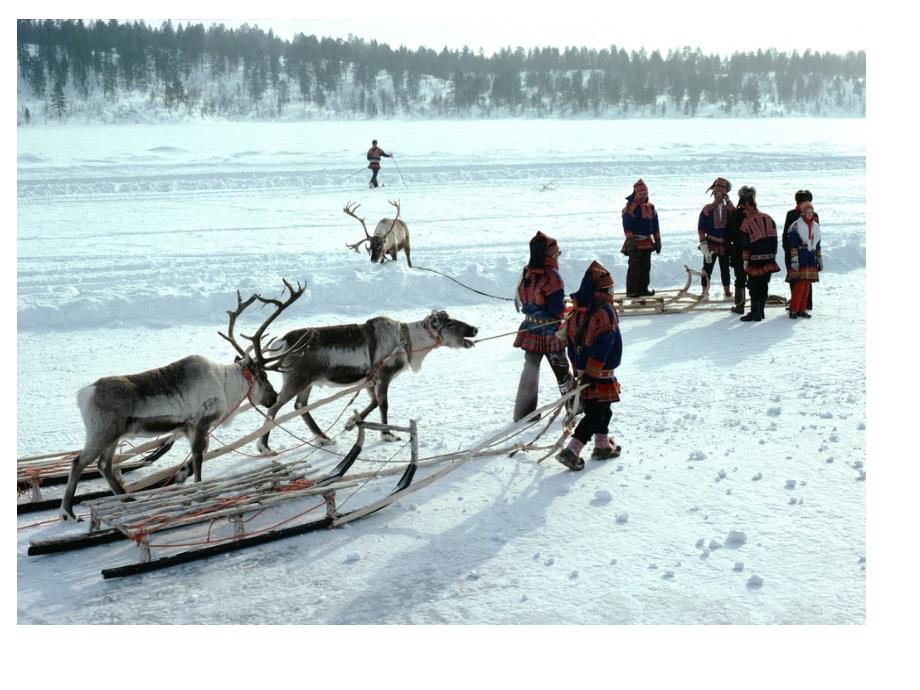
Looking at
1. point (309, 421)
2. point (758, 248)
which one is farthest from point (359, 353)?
point (758, 248)

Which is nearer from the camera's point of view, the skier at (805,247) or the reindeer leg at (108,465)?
the reindeer leg at (108,465)

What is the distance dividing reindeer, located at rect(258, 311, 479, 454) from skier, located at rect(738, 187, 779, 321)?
4.06m

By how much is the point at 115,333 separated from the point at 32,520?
14.2ft

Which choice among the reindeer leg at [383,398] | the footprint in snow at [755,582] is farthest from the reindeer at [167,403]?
the footprint in snow at [755,582]

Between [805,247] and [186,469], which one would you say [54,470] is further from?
[805,247]

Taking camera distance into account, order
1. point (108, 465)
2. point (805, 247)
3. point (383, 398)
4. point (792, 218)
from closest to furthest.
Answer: point (108, 465) → point (383, 398) → point (805, 247) → point (792, 218)

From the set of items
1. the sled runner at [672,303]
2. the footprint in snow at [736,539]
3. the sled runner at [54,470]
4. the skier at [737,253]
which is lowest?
the footprint in snow at [736,539]

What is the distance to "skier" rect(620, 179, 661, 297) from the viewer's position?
1064cm

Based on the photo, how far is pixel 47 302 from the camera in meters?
9.91

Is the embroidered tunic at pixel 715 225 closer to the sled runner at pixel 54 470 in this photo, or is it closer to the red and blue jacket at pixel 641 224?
the red and blue jacket at pixel 641 224

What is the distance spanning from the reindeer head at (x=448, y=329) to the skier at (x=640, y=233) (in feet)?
14.0

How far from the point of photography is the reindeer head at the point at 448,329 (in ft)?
22.4

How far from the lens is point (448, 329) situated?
6.88 m

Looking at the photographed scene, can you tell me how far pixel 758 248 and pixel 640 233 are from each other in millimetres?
1498
